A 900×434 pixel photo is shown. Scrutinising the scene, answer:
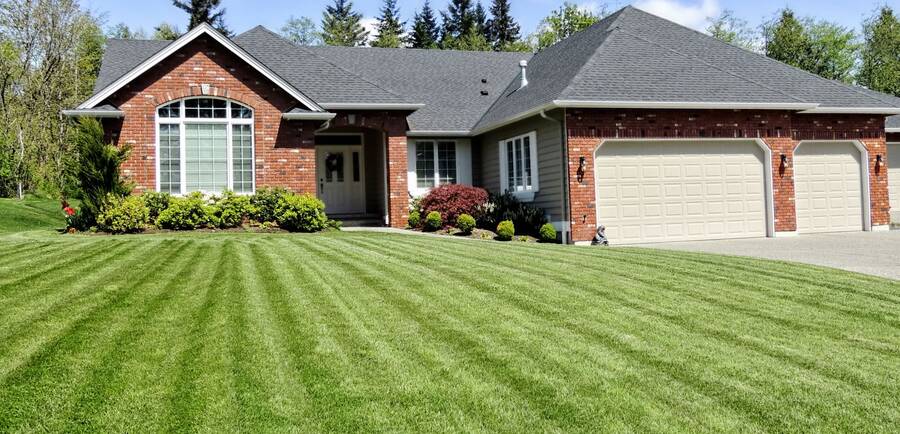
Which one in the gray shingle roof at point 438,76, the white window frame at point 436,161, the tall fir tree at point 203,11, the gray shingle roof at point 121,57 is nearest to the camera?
the gray shingle roof at point 121,57

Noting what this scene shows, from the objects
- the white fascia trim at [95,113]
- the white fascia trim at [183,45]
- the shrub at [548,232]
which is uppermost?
the white fascia trim at [183,45]

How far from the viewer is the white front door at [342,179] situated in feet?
70.2

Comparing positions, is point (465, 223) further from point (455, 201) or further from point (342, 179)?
point (342, 179)

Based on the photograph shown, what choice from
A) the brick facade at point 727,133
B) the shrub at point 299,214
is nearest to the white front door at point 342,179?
the shrub at point 299,214

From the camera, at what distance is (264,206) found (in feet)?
52.9

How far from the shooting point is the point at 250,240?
12.6 meters

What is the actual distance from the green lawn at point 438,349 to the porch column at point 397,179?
34.3 feet

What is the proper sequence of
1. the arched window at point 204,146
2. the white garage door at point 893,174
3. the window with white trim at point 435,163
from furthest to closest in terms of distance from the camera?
the white garage door at point 893,174 < the window with white trim at point 435,163 < the arched window at point 204,146

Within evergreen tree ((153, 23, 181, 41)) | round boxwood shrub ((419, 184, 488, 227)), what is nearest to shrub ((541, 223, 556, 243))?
round boxwood shrub ((419, 184, 488, 227))

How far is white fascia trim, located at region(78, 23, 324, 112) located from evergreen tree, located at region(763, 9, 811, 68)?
38895 millimetres

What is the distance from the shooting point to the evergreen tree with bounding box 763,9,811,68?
150 ft

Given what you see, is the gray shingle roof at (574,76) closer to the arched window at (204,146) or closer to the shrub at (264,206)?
the arched window at (204,146)

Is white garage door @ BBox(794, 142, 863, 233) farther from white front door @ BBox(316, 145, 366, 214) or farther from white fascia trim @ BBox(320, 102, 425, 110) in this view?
white front door @ BBox(316, 145, 366, 214)

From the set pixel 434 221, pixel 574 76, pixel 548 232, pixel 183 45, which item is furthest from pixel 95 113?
pixel 574 76
